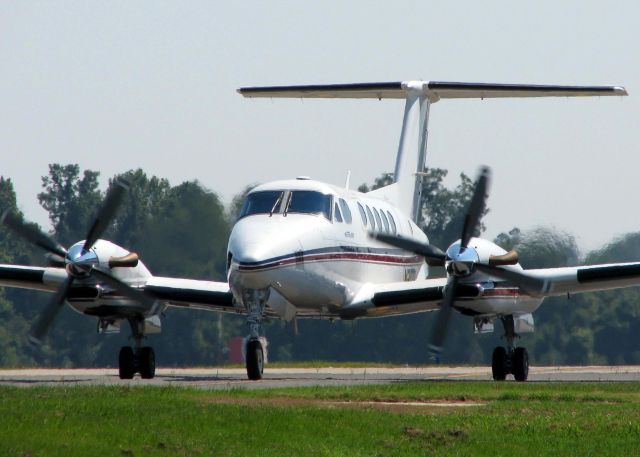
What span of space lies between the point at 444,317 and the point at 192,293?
5.20 metres

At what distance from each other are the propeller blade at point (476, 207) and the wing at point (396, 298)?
47.2 inches

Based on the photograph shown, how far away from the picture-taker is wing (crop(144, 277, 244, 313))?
88.6ft

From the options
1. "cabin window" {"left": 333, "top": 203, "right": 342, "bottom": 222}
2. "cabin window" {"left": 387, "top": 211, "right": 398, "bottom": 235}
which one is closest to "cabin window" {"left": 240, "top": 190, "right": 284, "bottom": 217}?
"cabin window" {"left": 333, "top": 203, "right": 342, "bottom": 222}

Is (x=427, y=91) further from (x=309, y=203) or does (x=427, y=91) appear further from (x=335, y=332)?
(x=335, y=332)

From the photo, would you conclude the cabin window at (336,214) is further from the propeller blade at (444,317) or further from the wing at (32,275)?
the wing at (32,275)

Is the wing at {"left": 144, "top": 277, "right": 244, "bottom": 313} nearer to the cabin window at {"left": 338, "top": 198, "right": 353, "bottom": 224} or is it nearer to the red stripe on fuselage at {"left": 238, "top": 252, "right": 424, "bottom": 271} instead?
the red stripe on fuselage at {"left": 238, "top": 252, "right": 424, "bottom": 271}

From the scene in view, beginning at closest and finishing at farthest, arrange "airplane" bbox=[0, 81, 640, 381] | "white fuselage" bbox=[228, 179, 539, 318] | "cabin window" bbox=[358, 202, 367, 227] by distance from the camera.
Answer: "white fuselage" bbox=[228, 179, 539, 318] → "airplane" bbox=[0, 81, 640, 381] → "cabin window" bbox=[358, 202, 367, 227]

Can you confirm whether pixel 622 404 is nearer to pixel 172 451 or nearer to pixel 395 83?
pixel 172 451

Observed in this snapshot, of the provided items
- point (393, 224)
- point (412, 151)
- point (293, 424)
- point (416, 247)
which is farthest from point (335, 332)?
point (293, 424)

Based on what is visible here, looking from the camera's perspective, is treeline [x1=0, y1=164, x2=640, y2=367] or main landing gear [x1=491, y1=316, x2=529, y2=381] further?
treeline [x1=0, y1=164, x2=640, y2=367]

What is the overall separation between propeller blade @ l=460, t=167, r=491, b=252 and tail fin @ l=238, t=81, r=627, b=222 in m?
5.29

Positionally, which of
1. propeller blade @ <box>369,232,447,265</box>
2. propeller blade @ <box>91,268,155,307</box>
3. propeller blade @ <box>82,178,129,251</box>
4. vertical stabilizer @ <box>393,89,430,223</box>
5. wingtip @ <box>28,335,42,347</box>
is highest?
vertical stabilizer @ <box>393,89,430,223</box>

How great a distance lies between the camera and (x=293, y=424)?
16734 mm

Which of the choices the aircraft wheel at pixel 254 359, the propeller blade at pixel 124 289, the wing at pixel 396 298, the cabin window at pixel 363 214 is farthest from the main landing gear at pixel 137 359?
the cabin window at pixel 363 214
